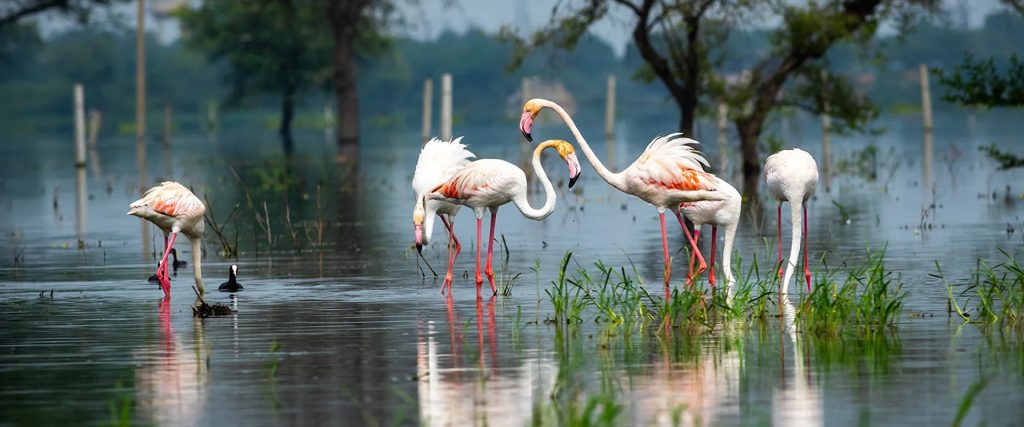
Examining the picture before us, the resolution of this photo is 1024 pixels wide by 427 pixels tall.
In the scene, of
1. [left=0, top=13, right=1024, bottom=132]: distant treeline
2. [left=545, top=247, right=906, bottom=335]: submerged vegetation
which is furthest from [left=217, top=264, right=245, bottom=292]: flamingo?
[left=0, top=13, right=1024, bottom=132]: distant treeline

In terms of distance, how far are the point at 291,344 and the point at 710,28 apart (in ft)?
70.0

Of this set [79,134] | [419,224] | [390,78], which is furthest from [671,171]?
[390,78]

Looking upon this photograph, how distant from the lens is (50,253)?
63.9 feet

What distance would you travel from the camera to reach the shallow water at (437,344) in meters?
9.01

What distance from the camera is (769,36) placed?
3112 centimetres

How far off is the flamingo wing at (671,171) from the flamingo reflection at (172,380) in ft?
12.4

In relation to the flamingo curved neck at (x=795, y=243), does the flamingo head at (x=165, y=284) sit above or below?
below

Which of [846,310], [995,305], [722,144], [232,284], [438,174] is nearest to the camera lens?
[846,310]

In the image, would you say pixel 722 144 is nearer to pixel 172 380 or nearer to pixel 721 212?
pixel 721 212

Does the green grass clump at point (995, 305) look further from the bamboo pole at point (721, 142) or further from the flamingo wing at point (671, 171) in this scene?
the bamboo pole at point (721, 142)

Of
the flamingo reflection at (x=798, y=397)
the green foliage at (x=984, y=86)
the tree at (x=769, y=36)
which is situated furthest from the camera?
the tree at (x=769, y=36)

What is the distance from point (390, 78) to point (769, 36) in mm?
123328

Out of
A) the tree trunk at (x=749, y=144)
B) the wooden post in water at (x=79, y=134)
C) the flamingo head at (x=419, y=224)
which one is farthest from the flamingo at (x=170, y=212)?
the wooden post in water at (x=79, y=134)

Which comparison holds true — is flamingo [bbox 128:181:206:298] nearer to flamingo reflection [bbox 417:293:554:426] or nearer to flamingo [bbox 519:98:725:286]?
flamingo [bbox 519:98:725:286]
